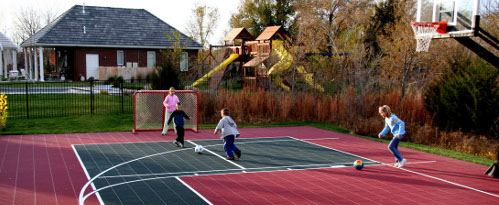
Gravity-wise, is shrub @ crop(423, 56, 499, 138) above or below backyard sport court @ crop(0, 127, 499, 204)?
above

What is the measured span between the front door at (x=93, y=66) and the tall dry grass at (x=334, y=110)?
20.2 metres

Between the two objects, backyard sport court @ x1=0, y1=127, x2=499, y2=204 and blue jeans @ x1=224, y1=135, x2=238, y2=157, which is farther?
blue jeans @ x1=224, y1=135, x2=238, y2=157

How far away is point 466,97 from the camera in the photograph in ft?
56.1

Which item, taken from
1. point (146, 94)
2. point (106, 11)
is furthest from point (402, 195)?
point (106, 11)

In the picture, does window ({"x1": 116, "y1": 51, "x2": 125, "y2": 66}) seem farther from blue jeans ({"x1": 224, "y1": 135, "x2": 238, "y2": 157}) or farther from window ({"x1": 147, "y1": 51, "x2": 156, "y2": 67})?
blue jeans ({"x1": 224, "y1": 135, "x2": 238, "y2": 157})

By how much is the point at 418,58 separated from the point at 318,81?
16.5 ft

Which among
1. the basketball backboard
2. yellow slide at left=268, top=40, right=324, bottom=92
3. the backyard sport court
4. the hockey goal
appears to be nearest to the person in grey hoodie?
the backyard sport court

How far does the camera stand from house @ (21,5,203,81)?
35781 mm

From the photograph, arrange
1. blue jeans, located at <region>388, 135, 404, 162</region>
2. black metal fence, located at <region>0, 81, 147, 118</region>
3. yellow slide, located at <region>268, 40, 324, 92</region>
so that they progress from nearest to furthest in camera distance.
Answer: blue jeans, located at <region>388, 135, 404, 162</region>, black metal fence, located at <region>0, 81, 147, 118</region>, yellow slide, located at <region>268, 40, 324, 92</region>

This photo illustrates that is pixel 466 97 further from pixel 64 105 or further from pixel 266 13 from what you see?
pixel 266 13

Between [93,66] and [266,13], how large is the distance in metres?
22.2

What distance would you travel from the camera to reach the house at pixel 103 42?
3578cm


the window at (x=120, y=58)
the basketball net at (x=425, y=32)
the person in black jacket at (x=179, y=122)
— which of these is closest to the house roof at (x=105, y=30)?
the window at (x=120, y=58)

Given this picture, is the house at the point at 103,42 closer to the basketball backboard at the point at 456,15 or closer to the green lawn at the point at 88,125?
the green lawn at the point at 88,125
